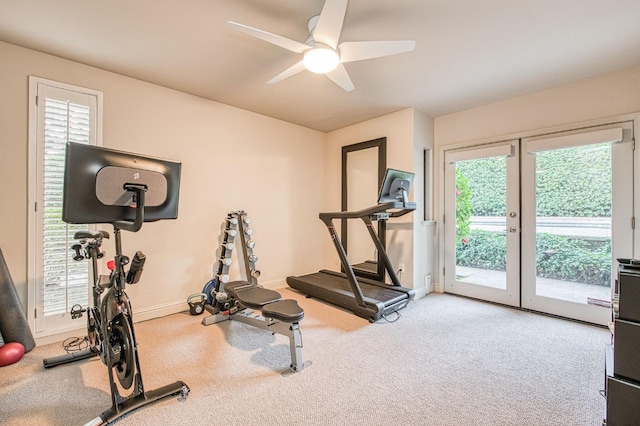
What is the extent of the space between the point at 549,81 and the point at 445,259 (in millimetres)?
2456

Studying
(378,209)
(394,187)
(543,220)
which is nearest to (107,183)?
(378,209)

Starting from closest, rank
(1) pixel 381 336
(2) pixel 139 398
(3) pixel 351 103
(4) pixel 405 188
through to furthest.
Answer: (2) pixel 139 398 → (1) pixel 381 336 → (4) pixel 405 188 → (3) pixel 351 103

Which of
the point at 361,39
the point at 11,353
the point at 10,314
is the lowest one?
the point at 11,353

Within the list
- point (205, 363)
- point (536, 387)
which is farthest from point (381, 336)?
point (205, 363)

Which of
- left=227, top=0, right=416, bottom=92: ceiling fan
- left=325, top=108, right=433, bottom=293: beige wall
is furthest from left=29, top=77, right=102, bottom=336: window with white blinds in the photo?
left=325, top=108, right=433, bottom=293: beige wall

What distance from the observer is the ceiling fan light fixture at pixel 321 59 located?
195 cm

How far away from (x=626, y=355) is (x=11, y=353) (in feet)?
12.8

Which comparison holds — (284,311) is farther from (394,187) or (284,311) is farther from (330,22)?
(330,22)

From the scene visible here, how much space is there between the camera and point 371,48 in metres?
1.92

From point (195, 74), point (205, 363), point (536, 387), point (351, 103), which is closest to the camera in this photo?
point (536, 387)

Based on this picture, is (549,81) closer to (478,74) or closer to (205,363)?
(478,74)

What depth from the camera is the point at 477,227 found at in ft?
12.4

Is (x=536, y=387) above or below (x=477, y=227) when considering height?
below

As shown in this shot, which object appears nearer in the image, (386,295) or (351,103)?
(386,295)
